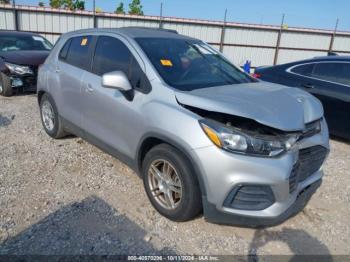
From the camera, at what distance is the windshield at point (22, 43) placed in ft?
26.7

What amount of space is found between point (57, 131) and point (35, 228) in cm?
221

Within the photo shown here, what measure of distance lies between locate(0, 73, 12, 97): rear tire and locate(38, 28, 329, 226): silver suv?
433cm

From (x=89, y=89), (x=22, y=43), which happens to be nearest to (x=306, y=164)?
(x=89, y=89)

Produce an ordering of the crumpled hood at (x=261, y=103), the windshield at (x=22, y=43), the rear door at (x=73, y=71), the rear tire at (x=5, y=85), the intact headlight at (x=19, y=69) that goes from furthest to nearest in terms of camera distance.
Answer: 1. the windshield at (x=22, y=43)
2. the rear tire at (x=5, y=85)
3. the intact headlight at (x=19, y=69)
4. the rear door at (x=73, y=71)
5. the crumpled hood at (x=261, y=103)

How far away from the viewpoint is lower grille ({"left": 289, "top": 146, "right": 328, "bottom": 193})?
8.37 feet

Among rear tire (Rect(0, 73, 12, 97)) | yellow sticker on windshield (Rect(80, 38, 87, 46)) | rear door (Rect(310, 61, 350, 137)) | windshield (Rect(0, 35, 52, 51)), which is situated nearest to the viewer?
yellow sticker on windshield (Rect(80, 38, 87, 46))

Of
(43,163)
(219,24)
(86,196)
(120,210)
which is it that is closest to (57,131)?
(43,163)

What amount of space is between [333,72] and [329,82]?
22 cm

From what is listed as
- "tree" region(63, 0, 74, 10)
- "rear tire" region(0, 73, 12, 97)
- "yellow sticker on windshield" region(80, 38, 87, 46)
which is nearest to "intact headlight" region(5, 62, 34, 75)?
"rear tire" region(0, 73, 12, 97)

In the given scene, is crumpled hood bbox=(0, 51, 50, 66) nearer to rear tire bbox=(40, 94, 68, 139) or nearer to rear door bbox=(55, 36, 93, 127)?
rear tire bbox=(40, 94, 68, 139)

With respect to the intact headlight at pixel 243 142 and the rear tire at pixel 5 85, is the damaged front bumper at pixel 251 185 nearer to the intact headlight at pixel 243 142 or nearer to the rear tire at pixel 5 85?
the intact headlight at pixel 243 142

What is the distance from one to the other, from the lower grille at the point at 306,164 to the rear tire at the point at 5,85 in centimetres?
713

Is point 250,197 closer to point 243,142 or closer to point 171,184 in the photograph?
point 243,142

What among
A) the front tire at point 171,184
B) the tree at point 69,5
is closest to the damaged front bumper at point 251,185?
the front tire at point 171,184
